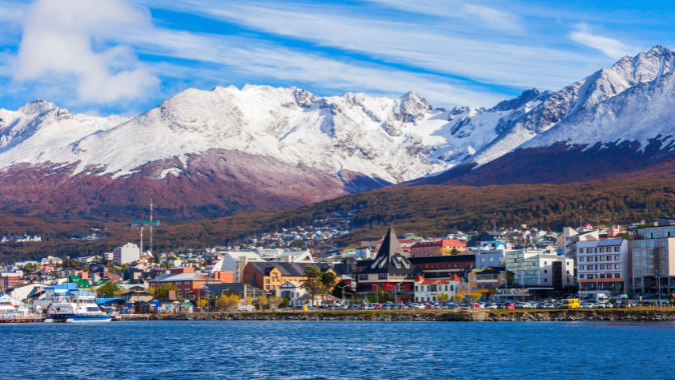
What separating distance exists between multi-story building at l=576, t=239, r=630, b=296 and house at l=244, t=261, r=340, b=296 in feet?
135

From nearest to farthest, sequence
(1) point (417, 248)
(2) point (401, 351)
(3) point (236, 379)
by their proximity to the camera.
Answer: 1. (3) point (236, 379)
2. (2) point (401, 351)
3. (1) point (417, 248)

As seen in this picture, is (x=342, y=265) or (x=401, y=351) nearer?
(x=401, y=351)

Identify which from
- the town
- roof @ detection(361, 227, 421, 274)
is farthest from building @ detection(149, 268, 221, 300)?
roof @ detection(361, 227, 421, 274)

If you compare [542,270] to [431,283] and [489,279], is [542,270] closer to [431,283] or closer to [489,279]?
[489,279]

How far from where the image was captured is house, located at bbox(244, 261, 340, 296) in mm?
136750

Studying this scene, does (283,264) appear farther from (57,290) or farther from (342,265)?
(57,290)

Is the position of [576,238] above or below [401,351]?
above

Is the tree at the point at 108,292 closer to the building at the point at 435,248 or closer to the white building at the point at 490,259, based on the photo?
the building at the point at 435,248

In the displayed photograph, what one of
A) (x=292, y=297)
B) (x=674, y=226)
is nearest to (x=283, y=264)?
(x=292, y=297)

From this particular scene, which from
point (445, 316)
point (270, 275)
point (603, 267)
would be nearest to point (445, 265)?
point (270, 275)

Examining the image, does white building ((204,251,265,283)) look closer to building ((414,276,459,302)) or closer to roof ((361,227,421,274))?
roof ((361,227,421,274))

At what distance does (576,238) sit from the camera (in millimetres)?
142250

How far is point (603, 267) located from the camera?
114500 millimetres

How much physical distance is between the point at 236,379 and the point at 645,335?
126 feet
